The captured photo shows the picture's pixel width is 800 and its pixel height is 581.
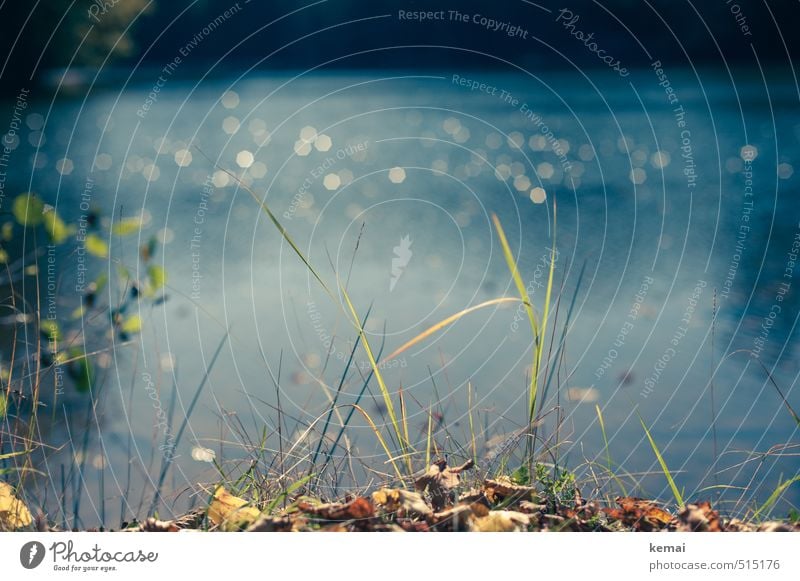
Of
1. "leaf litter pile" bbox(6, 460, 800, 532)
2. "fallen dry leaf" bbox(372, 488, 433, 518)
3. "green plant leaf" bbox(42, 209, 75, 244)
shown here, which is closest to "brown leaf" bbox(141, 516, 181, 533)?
"leaf litter pile" bbox(6, 460, 800, 532)

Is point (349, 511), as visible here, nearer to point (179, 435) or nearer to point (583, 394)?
point (179, 435)

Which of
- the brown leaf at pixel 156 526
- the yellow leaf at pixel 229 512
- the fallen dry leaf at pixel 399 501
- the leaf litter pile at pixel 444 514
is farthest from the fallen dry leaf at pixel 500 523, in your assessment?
the brown leaf at pixel 156 526

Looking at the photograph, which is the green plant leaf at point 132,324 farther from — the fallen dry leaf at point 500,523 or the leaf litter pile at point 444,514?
the fallen dry leaf at point 500,523

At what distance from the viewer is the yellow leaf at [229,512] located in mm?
1697

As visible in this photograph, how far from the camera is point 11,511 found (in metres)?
1.86

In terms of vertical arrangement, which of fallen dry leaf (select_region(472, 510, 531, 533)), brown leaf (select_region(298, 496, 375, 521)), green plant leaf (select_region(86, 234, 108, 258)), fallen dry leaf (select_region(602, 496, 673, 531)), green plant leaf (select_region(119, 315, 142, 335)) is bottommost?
fallen dry leaf (select_region(602, 496, 673, 531))

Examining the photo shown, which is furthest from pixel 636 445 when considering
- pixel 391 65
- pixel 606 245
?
pixel 391 65

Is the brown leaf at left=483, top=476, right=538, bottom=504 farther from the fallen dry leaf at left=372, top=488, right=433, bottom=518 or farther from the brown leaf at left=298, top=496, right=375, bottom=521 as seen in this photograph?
the brown leaf at left=298, top=496, right=375, bottom=521

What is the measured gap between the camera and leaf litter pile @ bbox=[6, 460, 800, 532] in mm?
1620

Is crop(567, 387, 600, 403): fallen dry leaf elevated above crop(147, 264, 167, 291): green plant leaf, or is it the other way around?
crop(147, 264, 167, 291): green plant leaf

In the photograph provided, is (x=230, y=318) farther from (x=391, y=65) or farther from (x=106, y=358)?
(x=391, y=65)

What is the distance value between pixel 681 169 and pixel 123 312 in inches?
250

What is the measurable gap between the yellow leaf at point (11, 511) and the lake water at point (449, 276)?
11cm

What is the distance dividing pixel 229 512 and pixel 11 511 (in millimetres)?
585
